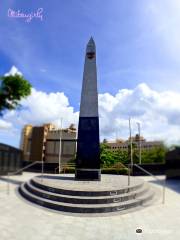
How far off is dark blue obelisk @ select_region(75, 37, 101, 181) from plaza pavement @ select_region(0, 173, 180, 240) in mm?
4421

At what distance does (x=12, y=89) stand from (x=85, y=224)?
17586 millimetres

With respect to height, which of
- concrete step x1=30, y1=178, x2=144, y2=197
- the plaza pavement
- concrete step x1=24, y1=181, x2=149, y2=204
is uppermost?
concrete step x1=30, y1=178, x2=144, y2=197

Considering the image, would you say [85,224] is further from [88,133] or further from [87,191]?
[88,133]

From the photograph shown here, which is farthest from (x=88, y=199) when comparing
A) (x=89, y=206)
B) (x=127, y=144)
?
(x=127, y=144)

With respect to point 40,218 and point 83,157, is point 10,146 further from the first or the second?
point 40,218

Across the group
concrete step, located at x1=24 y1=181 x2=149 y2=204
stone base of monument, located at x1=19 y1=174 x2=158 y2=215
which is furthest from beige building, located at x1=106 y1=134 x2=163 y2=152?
concrete step, located at x1=24 y1=181 x2=149 y2=204

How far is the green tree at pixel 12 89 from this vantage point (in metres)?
23.5

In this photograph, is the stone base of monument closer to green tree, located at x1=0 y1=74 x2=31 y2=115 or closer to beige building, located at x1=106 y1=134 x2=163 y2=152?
beige building, located at x1=106 y1=134 x2=163 y2=152

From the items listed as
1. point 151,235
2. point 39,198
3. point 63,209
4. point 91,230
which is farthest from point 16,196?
point 151,235

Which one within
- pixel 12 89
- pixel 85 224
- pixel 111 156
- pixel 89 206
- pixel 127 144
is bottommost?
pixel 85 224

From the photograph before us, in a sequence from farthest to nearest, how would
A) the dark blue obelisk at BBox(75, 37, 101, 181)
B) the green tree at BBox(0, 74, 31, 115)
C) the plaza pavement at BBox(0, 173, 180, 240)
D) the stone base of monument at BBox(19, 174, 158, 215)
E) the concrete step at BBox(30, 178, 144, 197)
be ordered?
the green tree at BBox(0, 74, 31, 115) → the dark blue obelisk at BBox(75, 37, 101, 181) → the concrete step at BBox(30, 178, 144, 197) → the stone base of monument at BBox(19, 174, 158, 215) → the plaza pavement at BBox(0, 173, 180, 240)

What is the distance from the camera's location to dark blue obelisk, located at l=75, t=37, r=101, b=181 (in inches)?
→ 600

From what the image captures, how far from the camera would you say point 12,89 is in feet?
78.1

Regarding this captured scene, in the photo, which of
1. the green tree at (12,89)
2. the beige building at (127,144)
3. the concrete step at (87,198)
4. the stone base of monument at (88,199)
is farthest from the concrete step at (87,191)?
the green tree at (12,89)
